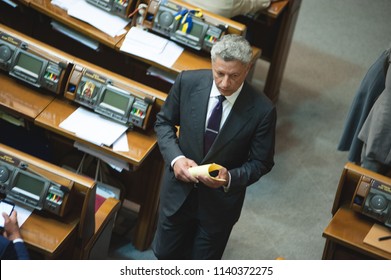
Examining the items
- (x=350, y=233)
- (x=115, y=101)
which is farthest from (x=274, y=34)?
(x=350, y=233)

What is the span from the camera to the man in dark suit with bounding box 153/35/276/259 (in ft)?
11.8

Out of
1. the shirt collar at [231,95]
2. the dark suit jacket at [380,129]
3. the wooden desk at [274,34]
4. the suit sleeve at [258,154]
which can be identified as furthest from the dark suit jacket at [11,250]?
the wooden desk at [274,34]

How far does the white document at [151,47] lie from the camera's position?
16.3ft

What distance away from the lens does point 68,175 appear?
13.1 ft

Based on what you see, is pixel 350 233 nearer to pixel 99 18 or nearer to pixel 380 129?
pixel 380 129

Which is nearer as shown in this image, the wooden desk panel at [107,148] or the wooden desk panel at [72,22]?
the wooden desk panel at [107,148]

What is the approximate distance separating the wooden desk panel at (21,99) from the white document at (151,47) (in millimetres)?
Answer: 593

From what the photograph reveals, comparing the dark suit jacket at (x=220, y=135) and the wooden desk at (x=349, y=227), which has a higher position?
the dark suit jacket at (x=220, y=135)

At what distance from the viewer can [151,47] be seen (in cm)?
500

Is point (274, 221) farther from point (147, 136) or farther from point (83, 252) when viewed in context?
point (83, 252)

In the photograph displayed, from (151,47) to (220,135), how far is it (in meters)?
1.42

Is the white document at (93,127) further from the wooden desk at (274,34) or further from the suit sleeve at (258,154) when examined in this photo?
the wooden desk at (274,34)

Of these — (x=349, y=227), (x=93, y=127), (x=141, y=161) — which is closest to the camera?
(x=349, y=227)

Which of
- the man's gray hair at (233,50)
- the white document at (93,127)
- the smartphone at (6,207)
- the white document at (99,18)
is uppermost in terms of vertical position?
the man's gray hair at (233,50)
